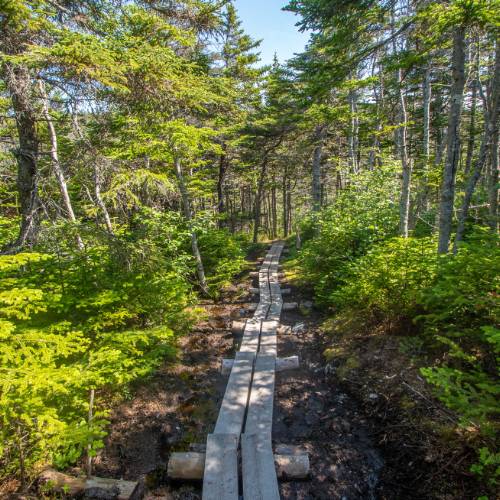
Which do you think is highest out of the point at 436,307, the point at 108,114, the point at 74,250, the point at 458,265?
the point at 108,114

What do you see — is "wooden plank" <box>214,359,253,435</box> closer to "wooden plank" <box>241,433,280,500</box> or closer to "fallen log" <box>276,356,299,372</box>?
"wooden plank" <box>241,433,280,500</box>

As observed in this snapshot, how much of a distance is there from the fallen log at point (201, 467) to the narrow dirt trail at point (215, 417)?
137 millimetres

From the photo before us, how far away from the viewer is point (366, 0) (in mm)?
6449

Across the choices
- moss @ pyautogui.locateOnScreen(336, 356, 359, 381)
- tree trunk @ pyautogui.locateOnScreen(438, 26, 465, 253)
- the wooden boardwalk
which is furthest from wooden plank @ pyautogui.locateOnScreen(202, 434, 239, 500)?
tree trunk @ pyautogui.locateOnScreen(438, 26, 465, 253)

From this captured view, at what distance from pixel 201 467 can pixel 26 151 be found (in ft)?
21.3

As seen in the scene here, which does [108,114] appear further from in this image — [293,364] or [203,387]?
[293,364]

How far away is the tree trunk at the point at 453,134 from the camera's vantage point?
6037 mm

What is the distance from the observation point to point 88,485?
12.5 feet

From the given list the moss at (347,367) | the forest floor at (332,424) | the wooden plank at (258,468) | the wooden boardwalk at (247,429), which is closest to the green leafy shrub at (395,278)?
the forest floor at (332,424)

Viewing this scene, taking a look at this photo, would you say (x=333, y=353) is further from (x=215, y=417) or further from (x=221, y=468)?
(x=221, y=468)

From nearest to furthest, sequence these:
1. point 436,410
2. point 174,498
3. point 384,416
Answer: point 174,498, point 436,410, point 384,416

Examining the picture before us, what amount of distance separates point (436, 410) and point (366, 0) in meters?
8.22

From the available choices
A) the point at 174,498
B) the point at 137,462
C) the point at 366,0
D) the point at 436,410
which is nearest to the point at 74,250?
the point at 137,462

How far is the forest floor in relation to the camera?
4043mm
